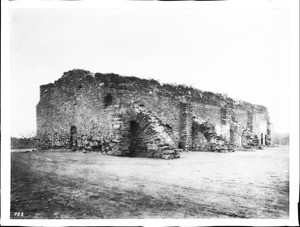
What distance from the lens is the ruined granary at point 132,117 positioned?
9180mm

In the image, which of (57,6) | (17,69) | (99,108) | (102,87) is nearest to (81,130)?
(99,108)

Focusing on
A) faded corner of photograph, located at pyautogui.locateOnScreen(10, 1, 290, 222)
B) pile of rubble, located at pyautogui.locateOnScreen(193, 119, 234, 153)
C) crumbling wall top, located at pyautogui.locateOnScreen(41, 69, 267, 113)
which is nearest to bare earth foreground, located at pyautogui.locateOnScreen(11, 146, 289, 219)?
faded corner of photograph, located at pyautogui.locateOnScreen(10, 1, 290, 222)

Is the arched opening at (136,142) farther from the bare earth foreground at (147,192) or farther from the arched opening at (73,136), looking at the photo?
the arched opening at (73,136)

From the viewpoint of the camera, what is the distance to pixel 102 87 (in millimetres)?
10148

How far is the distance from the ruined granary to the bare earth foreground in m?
2.50

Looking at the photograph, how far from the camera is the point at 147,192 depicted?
494 cm

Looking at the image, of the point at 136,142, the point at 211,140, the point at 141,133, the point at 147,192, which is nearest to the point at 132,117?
the point at 141,133

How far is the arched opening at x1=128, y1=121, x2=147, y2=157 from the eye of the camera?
9164 millimetres

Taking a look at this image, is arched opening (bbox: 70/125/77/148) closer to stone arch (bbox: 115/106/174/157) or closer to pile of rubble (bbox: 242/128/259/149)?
stone arch (bbox: 115/106/174/157)

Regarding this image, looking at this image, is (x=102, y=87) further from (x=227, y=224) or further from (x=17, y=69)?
(x=227, y=224)

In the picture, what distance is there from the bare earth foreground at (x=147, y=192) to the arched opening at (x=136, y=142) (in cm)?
239

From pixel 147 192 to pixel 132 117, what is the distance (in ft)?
15.2

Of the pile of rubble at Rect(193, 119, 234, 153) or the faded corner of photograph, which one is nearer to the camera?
the faded corner of photograph

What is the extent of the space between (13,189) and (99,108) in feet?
17.0
